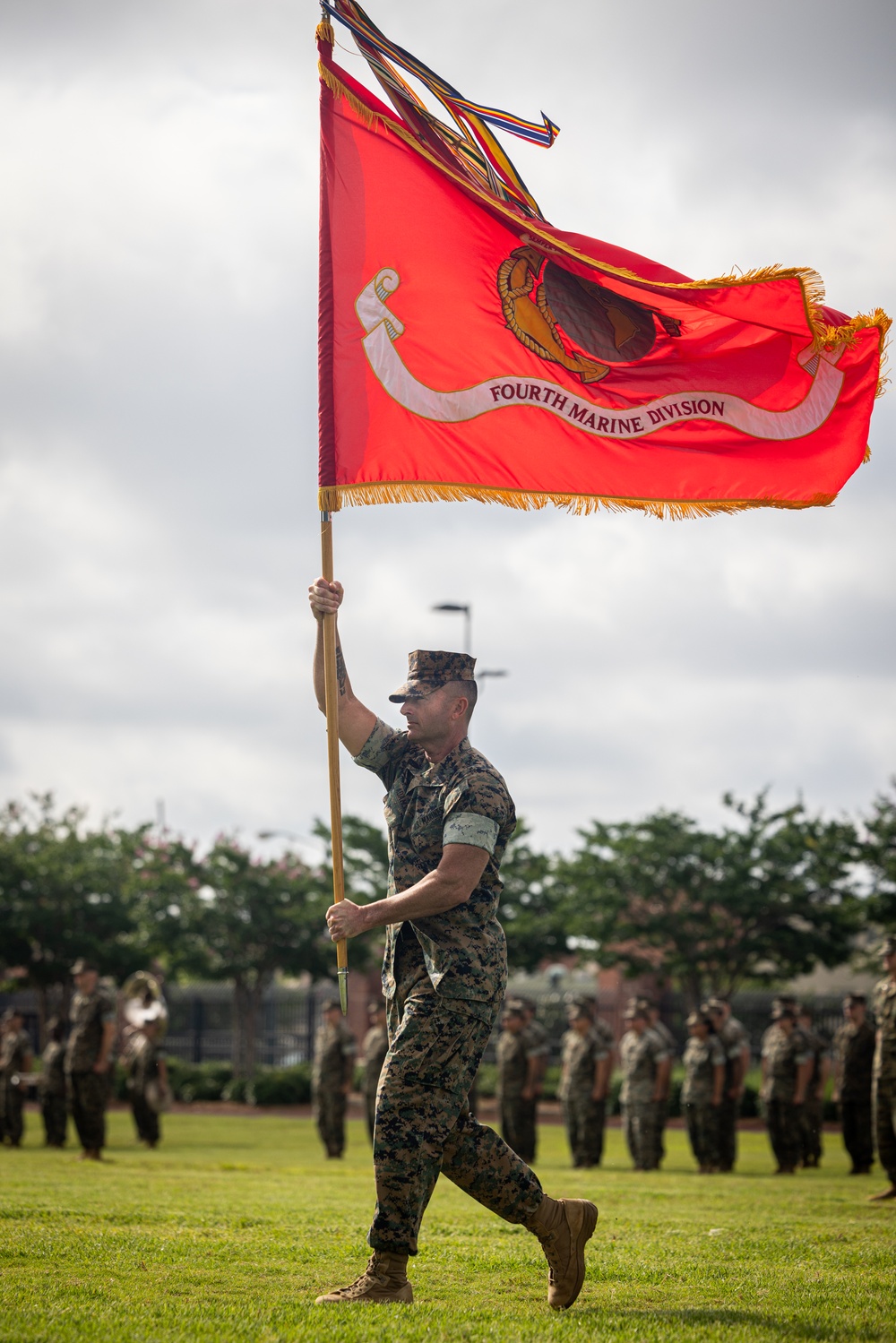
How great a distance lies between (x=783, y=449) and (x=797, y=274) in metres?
0.96

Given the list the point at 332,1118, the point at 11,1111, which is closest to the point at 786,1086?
the point at 332,1118

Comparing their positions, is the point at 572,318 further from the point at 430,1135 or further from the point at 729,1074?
the point at 729,1074

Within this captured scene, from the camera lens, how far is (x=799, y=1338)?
4676mm

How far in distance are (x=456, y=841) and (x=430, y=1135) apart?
3.64ft

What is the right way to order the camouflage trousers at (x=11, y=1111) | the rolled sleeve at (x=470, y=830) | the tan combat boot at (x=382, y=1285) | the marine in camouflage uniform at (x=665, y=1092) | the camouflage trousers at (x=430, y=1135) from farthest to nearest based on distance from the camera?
the camouflage trousers at (x=11, y=1111), the marine in camouflage uniform at (x=665, y=1092), the rolled sleeve at (x=470, y=830), the camouflage trousers at (x=430, y=1135), the tan combat boot at (x=382, y=1285)

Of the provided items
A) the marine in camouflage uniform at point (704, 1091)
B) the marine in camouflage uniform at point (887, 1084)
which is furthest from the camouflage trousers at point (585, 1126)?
the marine in camouflage uniform at point (887, 1084)

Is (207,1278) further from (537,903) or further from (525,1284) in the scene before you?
(537,903)

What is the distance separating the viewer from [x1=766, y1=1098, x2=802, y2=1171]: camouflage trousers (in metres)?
17.4

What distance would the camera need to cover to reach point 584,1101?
18.5 meters

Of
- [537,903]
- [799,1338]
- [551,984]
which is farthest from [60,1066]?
[551,984]

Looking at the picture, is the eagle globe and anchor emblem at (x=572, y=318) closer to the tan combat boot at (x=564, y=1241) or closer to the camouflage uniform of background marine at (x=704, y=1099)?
the tan combat boot at (x=564, y=1241)

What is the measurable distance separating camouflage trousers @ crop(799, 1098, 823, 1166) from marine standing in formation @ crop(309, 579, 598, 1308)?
14.0 meters

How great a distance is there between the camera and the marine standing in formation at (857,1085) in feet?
54.2

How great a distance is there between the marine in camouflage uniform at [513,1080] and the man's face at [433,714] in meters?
14.3
